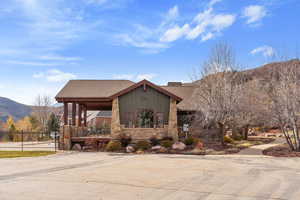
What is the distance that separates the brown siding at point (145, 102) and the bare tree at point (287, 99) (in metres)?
7.92

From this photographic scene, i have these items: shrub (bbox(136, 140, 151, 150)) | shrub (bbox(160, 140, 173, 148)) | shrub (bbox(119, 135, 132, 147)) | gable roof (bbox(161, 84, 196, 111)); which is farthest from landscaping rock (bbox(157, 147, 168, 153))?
gable roof (bbox(161, 84, 196, 111))

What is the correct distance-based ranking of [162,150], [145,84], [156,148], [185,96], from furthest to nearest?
[185,96] → [145,84] → [156,148] → [162,150]

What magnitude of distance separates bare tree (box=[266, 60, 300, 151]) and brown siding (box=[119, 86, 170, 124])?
7.92m

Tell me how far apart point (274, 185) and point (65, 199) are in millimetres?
6348

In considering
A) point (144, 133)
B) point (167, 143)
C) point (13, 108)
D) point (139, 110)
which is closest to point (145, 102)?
point (139, 110)

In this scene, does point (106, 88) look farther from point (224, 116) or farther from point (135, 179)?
point (135, 179)

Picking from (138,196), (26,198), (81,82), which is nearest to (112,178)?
(138,196)

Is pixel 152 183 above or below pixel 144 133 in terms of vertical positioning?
below

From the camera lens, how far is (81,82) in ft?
90.1

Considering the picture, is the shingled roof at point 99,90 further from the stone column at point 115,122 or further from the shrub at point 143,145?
the shrub at point 143,145

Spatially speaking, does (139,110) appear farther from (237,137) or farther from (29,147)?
(237,137)

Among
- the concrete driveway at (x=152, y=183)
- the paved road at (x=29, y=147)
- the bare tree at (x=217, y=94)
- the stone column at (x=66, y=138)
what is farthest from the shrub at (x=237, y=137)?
the paved road at (x=29, y=147)

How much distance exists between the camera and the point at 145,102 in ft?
76.3

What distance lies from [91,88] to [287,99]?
53.0ft
